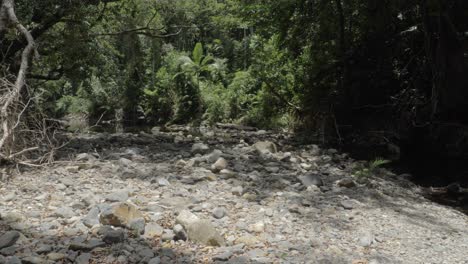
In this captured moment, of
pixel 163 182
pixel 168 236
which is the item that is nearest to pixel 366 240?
pixel 168 236

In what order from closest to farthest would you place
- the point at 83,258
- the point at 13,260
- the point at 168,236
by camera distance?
the point at 13,260
the point at 83,258
the point at 168,236

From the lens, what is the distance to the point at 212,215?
386cm

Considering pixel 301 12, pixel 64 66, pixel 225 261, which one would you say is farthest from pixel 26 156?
pixel 301 12

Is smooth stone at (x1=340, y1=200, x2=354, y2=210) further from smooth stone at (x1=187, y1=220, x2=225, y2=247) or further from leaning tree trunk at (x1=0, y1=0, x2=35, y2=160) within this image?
leaning tree trunk at (x1=0, y1=0, x2=35, y2=160)

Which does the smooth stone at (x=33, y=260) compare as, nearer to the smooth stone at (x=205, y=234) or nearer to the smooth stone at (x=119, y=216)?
the smooth stone at (x=119, y=216)

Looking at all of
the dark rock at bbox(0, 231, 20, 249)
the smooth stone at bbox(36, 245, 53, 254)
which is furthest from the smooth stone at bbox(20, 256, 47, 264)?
the dark rock at bbox(0, 231, 20, 249)

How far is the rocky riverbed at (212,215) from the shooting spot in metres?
3.11

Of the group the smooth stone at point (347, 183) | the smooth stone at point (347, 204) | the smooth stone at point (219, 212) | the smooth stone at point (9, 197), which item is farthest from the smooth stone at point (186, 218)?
the smooth stone at point (347, 183)

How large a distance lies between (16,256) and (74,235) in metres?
0.48

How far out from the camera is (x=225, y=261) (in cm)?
304

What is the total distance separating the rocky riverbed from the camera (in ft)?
10.2

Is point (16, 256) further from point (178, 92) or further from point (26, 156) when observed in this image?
point (178, 92)

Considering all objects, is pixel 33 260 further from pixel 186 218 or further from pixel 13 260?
pixel 186 218

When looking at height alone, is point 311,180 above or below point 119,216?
below
